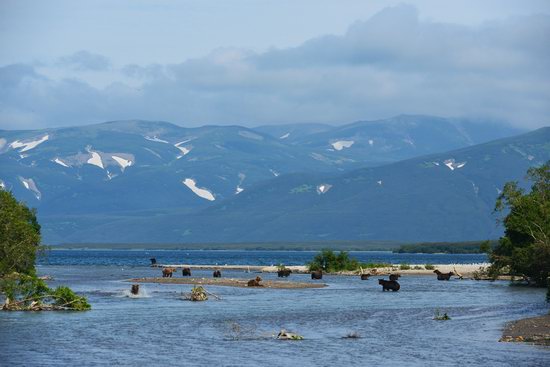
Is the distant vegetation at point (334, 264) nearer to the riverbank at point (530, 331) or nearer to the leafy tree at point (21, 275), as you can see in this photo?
the leafy tree at point (21, 275)

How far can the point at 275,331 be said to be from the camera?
54656 mm

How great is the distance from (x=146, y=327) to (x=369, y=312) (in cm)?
1723

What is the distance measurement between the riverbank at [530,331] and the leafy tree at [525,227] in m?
25.4

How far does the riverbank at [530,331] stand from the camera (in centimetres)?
4853

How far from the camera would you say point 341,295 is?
86125 mm

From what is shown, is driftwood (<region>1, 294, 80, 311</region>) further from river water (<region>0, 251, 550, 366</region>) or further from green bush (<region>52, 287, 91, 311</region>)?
river water (<region>0, 251, 550, 366</region>)

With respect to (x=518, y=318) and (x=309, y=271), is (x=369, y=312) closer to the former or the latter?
(x=518, y=318)

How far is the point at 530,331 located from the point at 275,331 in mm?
13093

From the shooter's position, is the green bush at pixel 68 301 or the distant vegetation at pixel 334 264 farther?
the distant vegetation at pixel 334 264

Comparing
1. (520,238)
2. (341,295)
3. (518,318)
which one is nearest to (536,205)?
(520,238)

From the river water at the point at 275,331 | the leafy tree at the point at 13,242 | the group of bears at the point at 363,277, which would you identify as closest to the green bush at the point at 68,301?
the river water at the point at 275,331

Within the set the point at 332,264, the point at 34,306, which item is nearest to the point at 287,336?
the point at 34,306

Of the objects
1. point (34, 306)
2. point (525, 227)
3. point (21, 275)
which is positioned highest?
point (525, 227)

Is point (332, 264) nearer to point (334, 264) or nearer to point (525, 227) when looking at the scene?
point (334, 264)
